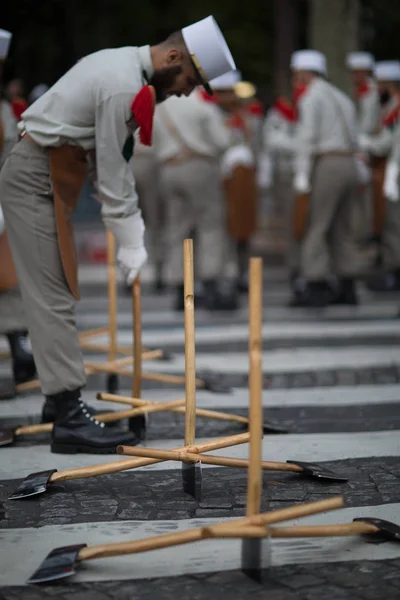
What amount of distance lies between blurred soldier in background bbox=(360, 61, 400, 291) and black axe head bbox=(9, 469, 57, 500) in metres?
7.38

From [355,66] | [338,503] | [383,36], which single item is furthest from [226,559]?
[383,36]

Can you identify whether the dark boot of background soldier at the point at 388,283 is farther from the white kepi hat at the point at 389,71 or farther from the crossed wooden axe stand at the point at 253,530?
the crossed wooden axe stand at the point at 253,530

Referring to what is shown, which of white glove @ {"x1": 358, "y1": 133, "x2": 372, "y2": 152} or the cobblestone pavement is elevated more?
white glove @ {"x1": 358, "y1": 133, "x2": 372, "y2": 152}

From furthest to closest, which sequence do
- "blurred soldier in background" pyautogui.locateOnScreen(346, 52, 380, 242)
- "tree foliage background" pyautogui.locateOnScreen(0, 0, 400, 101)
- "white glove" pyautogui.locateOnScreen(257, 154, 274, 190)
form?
"tree foliage background" pyautogui.locateOnScreen(0, 0, 400, 101) → "white glove" pyautogui.locateOnScreen(257, 154, 274, 190) → "blurred soldier in background" pyautogui.locateOnScreen(346, 52, 380, 242)

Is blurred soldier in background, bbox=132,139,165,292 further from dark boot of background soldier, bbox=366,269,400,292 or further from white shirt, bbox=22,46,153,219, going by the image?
A: white shirt, bbox=22,46,153,219

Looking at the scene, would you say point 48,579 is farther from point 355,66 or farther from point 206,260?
point 355,66

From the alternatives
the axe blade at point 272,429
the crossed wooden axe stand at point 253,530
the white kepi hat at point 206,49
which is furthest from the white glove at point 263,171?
the crossed wooden axe stand at point 253,530

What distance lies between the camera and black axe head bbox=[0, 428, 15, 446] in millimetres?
5574

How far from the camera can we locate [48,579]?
381 cm

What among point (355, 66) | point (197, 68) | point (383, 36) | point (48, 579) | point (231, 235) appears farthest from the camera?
point (383, 36)

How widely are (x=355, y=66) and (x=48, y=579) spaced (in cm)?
1035

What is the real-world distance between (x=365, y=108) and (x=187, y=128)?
9.75 feet

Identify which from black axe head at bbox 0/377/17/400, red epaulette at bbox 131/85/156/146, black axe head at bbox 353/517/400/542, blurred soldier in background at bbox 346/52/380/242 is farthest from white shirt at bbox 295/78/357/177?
black axe head at bbox 353/517/400/542

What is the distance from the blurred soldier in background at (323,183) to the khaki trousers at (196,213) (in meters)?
0.71
